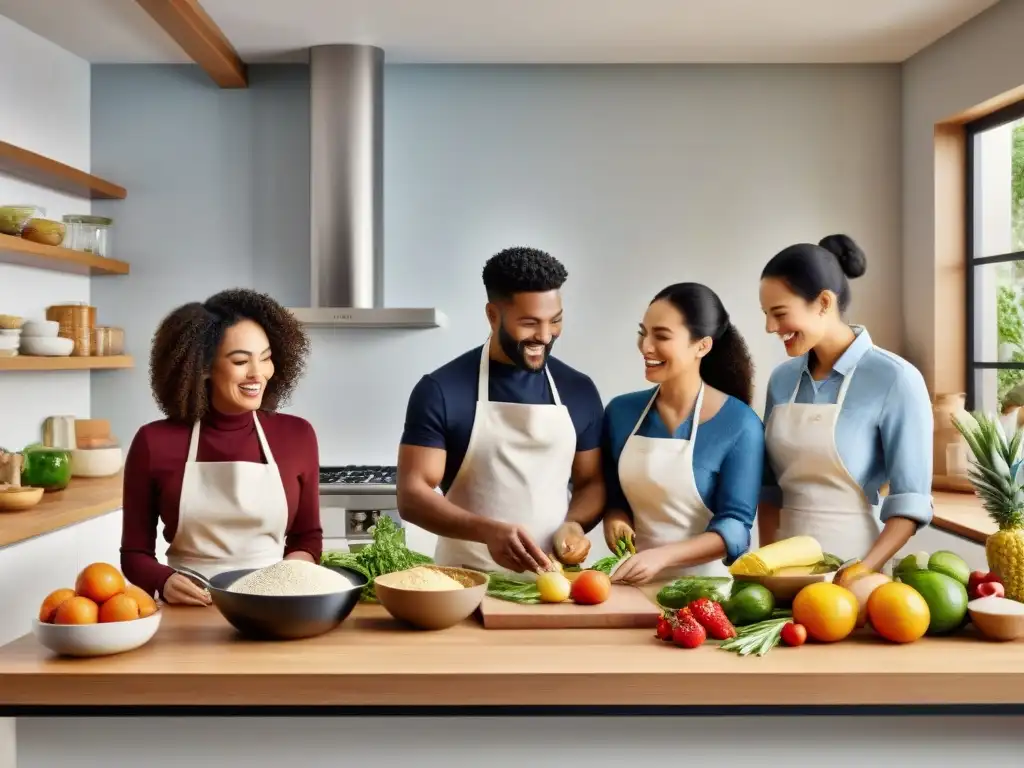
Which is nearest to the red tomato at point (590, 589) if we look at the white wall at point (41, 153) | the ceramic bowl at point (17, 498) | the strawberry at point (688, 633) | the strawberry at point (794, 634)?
the strawberry at point (688, 633)

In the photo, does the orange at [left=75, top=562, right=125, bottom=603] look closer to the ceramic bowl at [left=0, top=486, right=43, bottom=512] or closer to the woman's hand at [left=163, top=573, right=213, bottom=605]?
the woman's hand at [left=163, top=573, right=213, bottom=605]

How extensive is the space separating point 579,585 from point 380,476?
2403mm

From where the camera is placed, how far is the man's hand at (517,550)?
1.97 meters

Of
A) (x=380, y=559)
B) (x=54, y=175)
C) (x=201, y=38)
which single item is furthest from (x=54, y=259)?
(x=380, y=559)

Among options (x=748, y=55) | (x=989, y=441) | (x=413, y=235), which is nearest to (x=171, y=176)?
(x=413, y=235)

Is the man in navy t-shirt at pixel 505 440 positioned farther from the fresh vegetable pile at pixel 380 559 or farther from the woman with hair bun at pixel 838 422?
the woman with hair bun at pixel 838 422

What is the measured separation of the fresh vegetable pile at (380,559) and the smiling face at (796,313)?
3.10 feet

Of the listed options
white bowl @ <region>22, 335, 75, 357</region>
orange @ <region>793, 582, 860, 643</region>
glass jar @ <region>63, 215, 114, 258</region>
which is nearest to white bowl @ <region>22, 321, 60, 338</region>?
white bowl @ <region>22, 335, 75, 357</region>

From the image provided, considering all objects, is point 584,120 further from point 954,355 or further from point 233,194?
point 954,355

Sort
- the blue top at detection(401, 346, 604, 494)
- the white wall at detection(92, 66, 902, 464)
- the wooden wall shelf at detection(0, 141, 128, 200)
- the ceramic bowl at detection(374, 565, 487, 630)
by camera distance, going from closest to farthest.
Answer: the ceramic bowl at detection(374, 565, 487, 630) < the blue top at detection(401, 346, 604, 494) < the wooden wall shelf at detection(0, 141, 128, 200) < the white wall at detection(92, 66, 902, 464)

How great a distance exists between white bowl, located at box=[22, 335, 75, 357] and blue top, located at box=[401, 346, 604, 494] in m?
2.14

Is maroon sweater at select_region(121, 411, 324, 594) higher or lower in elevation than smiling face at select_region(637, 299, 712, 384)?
lower

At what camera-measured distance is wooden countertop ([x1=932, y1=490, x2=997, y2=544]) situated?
10.2 ft

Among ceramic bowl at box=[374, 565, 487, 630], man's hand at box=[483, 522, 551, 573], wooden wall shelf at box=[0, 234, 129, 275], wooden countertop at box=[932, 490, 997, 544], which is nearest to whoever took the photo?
ceramic bowl at box=[374, 565, 487, 630]
